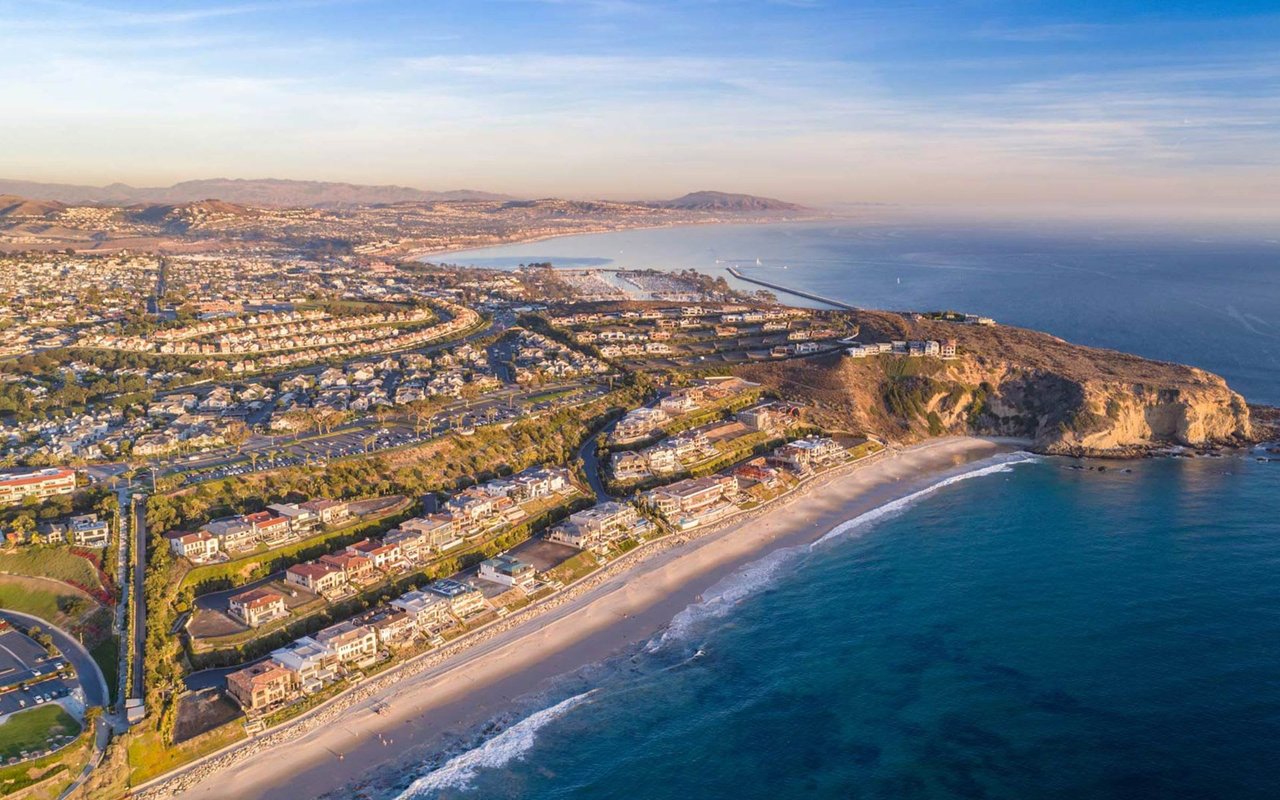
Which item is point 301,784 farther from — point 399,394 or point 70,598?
point 399,394

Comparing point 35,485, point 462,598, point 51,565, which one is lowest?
point 462,598

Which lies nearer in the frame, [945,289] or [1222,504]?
[1222,504]

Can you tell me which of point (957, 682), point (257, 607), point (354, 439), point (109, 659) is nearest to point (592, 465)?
point (354, 439)

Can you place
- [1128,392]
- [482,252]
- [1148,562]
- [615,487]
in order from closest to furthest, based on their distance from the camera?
[1148,562]
[615,487]
[1128,392]
[482,252]

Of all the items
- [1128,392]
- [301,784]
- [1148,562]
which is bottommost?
[301,784]

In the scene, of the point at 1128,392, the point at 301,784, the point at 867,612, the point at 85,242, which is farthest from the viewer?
the point at 85,242

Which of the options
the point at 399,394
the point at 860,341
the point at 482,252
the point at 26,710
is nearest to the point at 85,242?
the point at 482,252

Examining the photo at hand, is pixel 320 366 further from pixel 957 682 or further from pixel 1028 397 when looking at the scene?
pixel 1028 397
